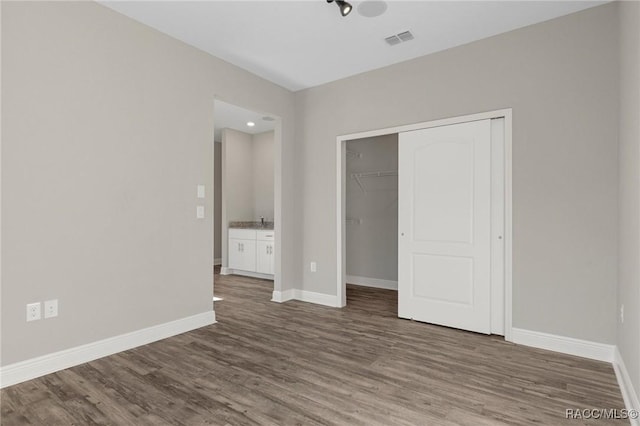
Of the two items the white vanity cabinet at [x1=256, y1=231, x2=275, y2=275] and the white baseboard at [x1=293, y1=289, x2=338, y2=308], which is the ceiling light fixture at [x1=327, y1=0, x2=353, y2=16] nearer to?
the white baseboard at [x1=293, y1=289, x2=338, y2=308]

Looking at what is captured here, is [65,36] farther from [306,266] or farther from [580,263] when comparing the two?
[580,263]

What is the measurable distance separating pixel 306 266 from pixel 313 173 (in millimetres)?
1288

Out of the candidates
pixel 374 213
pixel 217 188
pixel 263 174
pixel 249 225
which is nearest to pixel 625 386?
pixel 374 213

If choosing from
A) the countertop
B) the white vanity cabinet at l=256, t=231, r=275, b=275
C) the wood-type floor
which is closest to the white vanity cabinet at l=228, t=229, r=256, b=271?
the white vanity cabinet at l=256, t=231, r=275, b=275

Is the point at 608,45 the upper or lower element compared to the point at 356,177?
upper

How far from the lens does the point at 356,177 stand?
233 inches

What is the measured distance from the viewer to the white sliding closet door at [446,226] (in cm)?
346

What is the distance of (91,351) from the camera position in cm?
280

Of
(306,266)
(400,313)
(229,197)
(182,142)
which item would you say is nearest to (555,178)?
(400,313)

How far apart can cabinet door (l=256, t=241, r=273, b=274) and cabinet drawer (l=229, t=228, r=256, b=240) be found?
0.79 feet

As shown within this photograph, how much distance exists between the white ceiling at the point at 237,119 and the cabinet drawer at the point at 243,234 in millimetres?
1975

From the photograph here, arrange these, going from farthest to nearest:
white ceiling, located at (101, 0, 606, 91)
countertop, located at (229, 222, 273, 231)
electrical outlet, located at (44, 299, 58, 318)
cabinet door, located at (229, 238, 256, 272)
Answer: countertop, located at (229, 222, 273, 231) < cabinet door, located at (229, 238, 256, 272) < white ceiling, located at (101, 0, 606, 91) < electrical outlet, located at (44, 299, 58, 318)

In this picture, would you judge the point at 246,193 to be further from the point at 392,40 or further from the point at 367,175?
the point at 392,40

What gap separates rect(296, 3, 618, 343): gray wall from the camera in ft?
9.35
